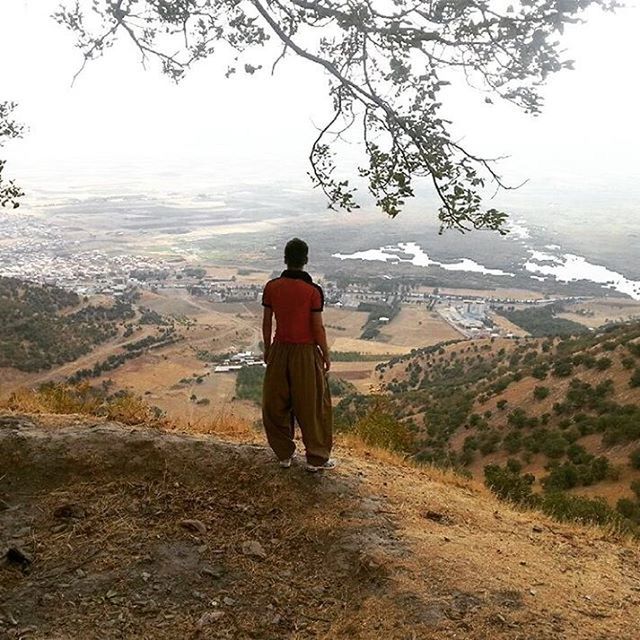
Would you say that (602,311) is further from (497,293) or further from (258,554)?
(258,554)

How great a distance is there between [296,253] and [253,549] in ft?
7.61

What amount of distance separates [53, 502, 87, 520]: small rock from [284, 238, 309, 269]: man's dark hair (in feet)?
8.24

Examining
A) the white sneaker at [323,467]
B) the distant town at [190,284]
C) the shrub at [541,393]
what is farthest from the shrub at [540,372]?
the distant town at [190,284]

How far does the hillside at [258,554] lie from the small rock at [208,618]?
0.04 feet

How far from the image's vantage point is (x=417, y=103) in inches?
230

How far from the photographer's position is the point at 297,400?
5.27 m

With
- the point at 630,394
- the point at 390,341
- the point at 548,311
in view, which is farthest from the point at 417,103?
the point at 548,311

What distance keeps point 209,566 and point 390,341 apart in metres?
55.5

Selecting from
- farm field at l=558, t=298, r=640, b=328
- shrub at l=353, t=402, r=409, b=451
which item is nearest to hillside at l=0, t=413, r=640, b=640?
shrub at l=353, t=402, r=409, b=451

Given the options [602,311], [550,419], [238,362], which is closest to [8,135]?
[550,419]

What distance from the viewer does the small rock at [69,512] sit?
4594 millimetres

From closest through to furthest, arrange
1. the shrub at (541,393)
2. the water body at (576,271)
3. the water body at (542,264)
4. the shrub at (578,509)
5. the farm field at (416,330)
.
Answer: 1. the shrub at (578,509)
2. the shrub at (541,393)
3. the farm field at (416,330)
4. the water body at (576,271)
5. the water body at (542,264)

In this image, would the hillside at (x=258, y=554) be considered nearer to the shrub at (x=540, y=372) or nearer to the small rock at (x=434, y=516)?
the small rock at (x=434, y=516)

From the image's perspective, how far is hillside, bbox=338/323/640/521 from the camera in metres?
14.2
